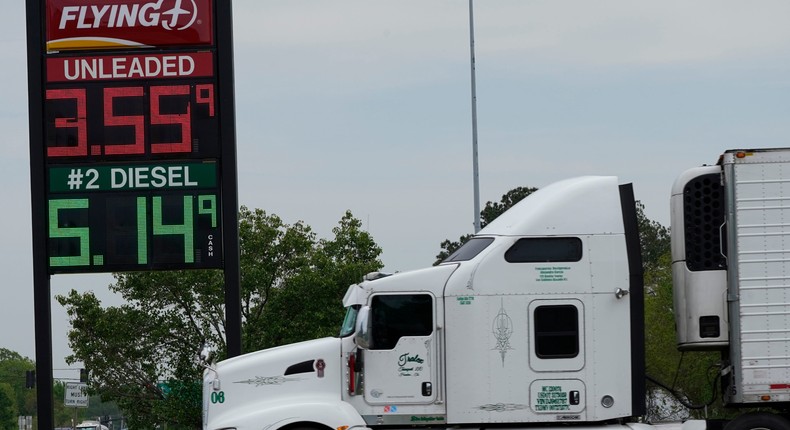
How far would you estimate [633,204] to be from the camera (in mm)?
15406

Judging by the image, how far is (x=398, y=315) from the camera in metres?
14.9

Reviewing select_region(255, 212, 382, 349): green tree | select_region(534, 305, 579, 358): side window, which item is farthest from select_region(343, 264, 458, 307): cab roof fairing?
select_region(255, 212, 382, 349): green tree

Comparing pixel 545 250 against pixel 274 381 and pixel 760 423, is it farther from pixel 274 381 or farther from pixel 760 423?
pixel 274 381

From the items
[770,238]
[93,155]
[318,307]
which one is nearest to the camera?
[770,238]

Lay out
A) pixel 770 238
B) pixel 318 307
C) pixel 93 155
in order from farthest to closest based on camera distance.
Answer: pixel 318 307, pixel 93 155, pixel 770 238

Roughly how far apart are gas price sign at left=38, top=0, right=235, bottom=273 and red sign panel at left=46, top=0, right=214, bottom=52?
2 cm

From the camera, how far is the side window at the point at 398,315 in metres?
14.9

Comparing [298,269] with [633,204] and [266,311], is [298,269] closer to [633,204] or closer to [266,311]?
[266,311]

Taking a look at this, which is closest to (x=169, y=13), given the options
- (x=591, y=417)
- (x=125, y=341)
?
(x=591, y=417)

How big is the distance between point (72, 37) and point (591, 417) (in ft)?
34.5

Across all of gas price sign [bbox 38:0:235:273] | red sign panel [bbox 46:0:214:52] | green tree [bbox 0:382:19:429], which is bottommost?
green tree [bbox 0:382:19:429]

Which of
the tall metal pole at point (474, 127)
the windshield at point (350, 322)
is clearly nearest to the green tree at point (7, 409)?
the tall metal pole at point (474, 127)

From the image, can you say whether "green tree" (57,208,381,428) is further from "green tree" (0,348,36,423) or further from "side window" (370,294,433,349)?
"green tree" (0,348,36,423)

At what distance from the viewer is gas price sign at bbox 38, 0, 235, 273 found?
1936cm
